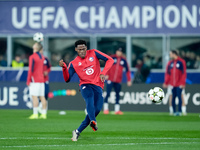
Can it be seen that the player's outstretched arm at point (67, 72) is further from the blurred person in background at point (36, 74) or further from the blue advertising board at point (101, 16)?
the blue advertising board at point (101, 16)

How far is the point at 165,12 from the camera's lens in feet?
90.0

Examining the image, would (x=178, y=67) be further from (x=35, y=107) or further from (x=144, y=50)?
(x=144, y=50)

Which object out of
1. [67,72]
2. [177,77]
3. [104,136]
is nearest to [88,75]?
[67,72]

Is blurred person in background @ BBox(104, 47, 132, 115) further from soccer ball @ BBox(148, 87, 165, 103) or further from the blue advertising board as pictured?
the blue advertising board

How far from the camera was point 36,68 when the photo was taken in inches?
743

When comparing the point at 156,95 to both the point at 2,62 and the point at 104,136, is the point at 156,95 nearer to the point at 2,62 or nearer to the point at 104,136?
the point at 104,136

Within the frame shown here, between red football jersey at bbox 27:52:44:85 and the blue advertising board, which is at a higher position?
the blue advertising board

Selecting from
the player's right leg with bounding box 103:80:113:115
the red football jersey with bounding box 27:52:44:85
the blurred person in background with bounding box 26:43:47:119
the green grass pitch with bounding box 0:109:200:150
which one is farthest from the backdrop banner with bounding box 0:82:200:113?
the green grass pitch with bounding box 0:109:200:150

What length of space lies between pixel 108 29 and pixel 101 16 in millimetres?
694

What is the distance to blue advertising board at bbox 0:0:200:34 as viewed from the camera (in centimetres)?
2739

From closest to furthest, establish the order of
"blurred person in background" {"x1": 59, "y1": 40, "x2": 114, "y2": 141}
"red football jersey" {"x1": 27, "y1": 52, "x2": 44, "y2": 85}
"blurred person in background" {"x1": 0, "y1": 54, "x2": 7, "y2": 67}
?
"blurred person in background" {"x1": 59, "y1": 40, "x2": 114, "y2": 141}, "red football jersey" {"x1": 27, "y1": 52, "x2": 44, "y2": 85}, "blurred person in background" {"x1": 0, "y1": 54, "x2": 7, "y2": 67}

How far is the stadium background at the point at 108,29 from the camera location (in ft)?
90.2

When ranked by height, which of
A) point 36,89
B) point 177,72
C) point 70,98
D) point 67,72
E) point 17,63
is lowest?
point 70,98

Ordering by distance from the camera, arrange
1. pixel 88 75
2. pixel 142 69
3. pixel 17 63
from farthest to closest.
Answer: pixel 17 63, pixel 142 69, pixel 88 75
